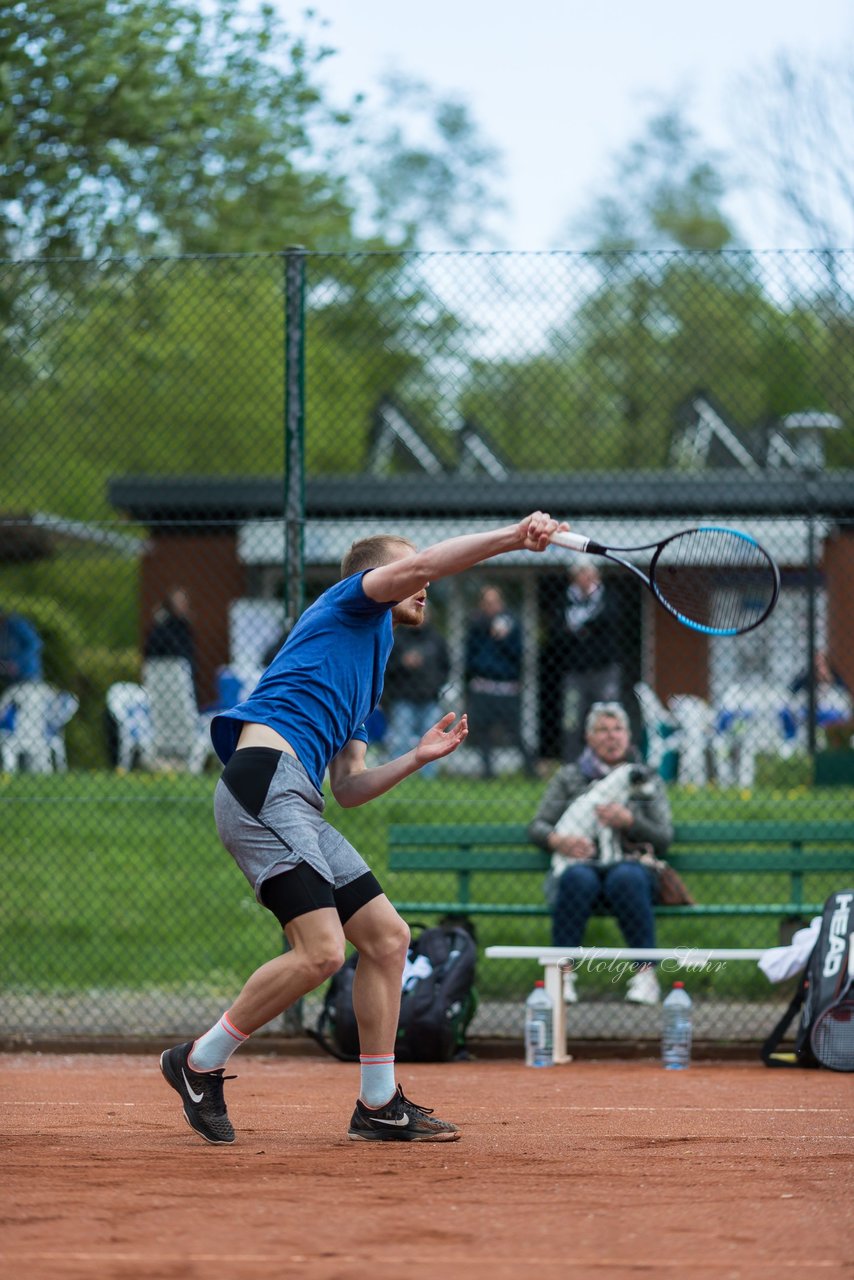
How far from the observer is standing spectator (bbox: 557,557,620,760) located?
9.74 m

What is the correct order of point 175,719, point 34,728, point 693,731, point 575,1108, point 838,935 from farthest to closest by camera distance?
point 34,728
point 693,731
point 175,719
point 838,935
point 575,1108

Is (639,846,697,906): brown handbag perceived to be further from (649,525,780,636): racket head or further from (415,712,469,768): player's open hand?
(415,712,469,768): player's open hand

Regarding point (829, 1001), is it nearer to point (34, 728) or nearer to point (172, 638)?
point (172, 638)

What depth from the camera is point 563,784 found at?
8.06 meters

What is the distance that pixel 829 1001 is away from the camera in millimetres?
6875

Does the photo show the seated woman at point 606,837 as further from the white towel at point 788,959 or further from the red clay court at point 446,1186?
the red clay court at point 446,1186

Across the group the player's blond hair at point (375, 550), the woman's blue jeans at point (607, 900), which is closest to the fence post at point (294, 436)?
the woman's blue jeans at point (607, 900)

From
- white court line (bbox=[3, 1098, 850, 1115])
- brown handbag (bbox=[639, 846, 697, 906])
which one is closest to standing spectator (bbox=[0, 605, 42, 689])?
brown handbag (bbox=[639, 846, 697, 906])

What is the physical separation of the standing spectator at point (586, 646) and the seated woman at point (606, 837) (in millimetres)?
1653

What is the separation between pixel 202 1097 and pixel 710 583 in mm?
2555

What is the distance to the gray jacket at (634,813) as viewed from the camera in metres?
7.86

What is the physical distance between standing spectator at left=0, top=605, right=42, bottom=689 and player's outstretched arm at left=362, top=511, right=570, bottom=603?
825 centimetres

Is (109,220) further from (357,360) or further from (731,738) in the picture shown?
(357,360)

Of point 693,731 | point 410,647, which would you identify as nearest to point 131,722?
point 410,647
